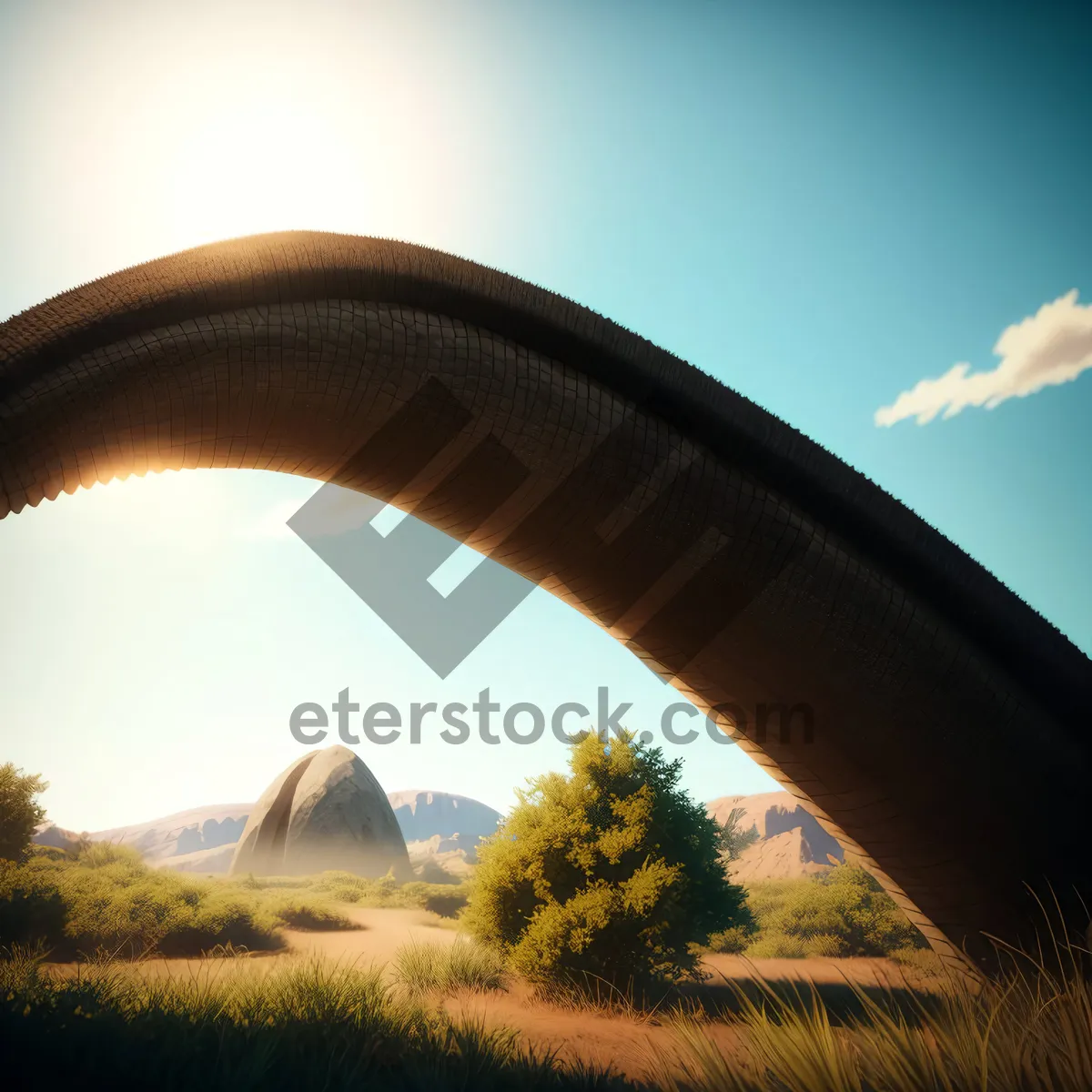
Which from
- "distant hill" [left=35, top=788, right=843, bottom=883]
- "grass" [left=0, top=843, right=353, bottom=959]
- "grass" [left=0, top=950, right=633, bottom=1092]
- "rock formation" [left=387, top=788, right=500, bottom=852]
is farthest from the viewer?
"rock formation" [left=387, top=788, right=500, bottom=852]

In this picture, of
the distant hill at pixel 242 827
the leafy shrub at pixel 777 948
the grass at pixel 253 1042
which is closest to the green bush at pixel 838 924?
the leafy shrub at pixel 777 948

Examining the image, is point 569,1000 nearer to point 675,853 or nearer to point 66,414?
point 675,853

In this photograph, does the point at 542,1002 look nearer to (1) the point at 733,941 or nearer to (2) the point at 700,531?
(2) the point at 700,531

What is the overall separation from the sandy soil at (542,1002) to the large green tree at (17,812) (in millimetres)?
6625

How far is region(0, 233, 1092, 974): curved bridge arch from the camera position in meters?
2.31

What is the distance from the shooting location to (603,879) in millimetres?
8453

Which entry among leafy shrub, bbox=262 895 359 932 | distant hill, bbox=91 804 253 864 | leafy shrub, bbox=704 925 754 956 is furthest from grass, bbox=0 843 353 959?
distant hill, bbox=91 804 253 864

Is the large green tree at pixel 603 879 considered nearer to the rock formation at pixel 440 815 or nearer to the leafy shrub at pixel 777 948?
the leafy shrub at pixel 777 948

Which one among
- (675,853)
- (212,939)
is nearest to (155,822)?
(212,939)

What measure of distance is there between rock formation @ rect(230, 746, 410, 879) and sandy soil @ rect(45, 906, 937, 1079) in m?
7.51

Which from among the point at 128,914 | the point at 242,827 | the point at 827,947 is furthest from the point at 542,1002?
the point at 242,827

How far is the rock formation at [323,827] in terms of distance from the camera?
2303 centimetres

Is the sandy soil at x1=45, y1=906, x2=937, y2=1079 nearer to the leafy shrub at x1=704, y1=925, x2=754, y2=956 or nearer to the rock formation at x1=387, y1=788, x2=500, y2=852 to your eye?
the leafy shrub at x1=704, y1=925, x2=754, y2=956

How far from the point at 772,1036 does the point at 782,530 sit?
198 centimetres
